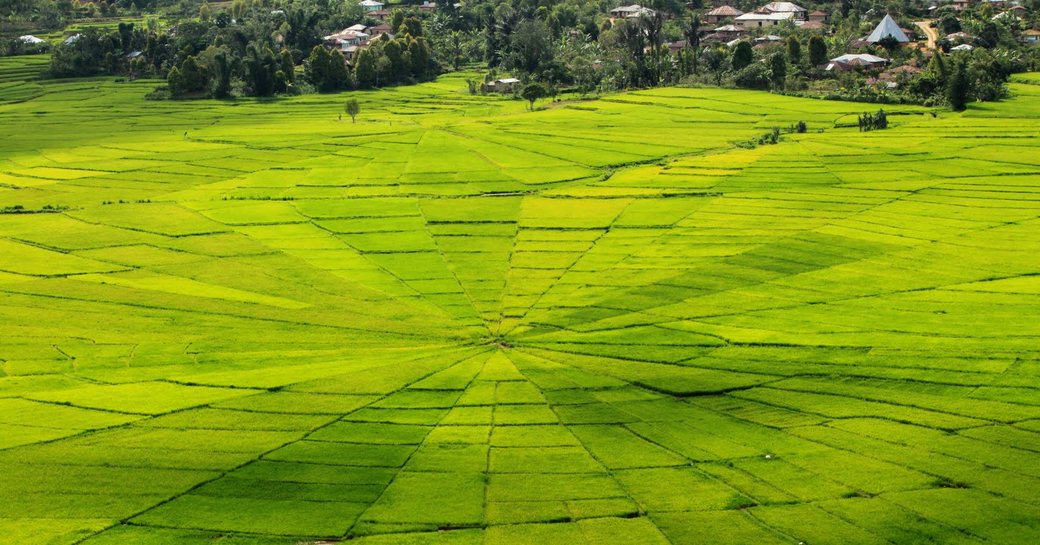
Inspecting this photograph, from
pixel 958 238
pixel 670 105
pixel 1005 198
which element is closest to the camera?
pixel 958 238

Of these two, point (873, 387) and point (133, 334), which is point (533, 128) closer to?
point (133, 334)

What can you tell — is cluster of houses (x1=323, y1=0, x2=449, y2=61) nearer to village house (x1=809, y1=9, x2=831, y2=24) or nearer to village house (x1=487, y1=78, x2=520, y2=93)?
village house (x1=487, y1=78, x2=520, y2=93)

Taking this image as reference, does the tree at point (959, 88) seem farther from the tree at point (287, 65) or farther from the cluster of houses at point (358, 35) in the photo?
the tree at point (287, 65)

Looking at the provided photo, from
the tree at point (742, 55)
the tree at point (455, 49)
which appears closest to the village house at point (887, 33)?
the tree at point (742, 55)

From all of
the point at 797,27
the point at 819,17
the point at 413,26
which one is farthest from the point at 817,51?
the point at 413,26

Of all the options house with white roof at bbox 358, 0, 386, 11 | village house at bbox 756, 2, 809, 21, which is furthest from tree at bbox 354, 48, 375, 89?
village house at bbox 756, 2, 809, 21

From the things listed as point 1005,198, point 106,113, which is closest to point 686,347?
point 1005,198
